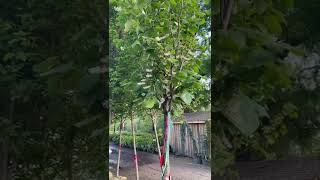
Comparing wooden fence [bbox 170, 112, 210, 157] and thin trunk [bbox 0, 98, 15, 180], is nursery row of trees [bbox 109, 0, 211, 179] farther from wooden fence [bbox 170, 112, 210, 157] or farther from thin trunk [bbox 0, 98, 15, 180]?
thin trunk [bbox 0, 98, 15, 180]

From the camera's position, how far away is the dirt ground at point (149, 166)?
917mm

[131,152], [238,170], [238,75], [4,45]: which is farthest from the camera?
[238,170]

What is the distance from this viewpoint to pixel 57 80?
0.60 metres

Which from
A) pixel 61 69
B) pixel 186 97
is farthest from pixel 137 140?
pixel 61 69

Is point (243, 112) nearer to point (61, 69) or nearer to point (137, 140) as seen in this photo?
point (61, 69)

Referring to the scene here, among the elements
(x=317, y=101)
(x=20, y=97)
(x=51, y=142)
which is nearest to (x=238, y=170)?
(x=317, y=101)

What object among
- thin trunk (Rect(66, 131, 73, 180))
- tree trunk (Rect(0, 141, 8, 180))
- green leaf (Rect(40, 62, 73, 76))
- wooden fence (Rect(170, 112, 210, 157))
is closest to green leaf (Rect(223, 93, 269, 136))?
green leaf (Rect(40, 62, 73, 76))

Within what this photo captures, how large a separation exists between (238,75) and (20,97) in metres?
0.78

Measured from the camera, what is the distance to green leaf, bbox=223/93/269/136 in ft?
1.64

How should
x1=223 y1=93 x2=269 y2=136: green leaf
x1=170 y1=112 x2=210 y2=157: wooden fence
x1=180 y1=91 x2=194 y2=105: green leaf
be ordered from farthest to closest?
x1=170 y1=112 x2=210 y2=157: wooden fence, x1=180 y1=91 x2=194 y2=105: green leaf, x1=223 y1=93 x2=269 y2=136: green leaf

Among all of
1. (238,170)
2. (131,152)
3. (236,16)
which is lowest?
(238,170)

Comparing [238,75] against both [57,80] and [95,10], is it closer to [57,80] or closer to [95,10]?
[57,80]

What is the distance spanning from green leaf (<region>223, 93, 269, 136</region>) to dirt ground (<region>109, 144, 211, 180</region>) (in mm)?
421

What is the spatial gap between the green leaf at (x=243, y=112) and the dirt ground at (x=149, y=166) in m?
0.42
